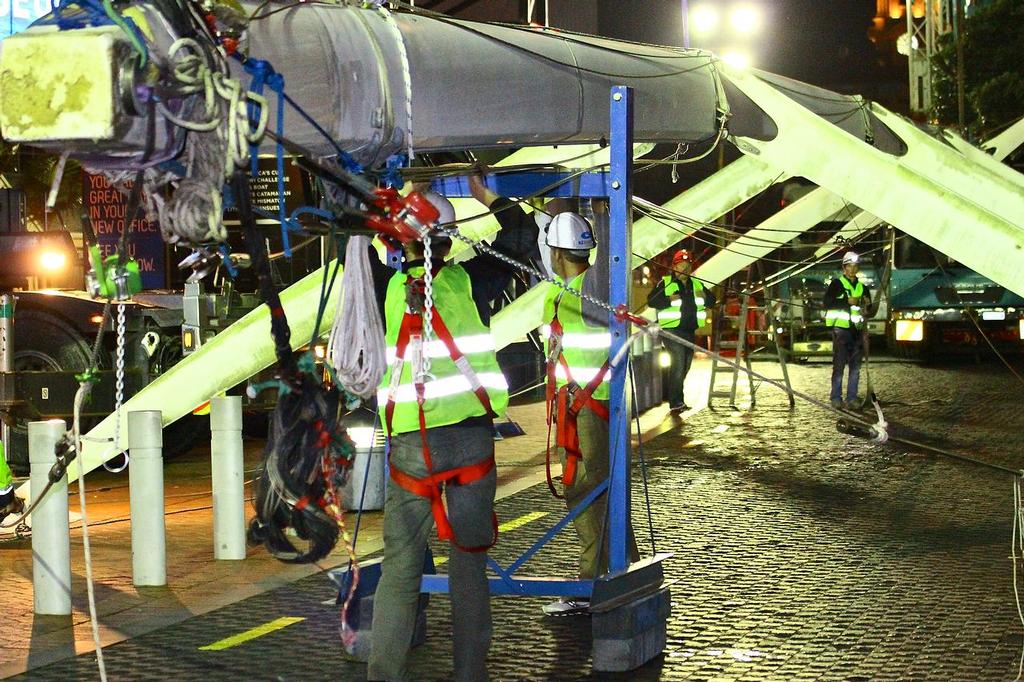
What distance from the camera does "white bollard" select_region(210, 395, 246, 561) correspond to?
34.0ft

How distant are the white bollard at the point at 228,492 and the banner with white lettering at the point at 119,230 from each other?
8.17 meters

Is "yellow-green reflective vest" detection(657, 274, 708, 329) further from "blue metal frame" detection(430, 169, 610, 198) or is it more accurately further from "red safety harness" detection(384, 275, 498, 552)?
"red safety harness" detection(384, 275, 498, 552)

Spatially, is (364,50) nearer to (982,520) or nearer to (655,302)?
(982,520)

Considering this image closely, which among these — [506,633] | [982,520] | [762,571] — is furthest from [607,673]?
[982,520]

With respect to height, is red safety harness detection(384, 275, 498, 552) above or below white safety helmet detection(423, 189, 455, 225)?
below

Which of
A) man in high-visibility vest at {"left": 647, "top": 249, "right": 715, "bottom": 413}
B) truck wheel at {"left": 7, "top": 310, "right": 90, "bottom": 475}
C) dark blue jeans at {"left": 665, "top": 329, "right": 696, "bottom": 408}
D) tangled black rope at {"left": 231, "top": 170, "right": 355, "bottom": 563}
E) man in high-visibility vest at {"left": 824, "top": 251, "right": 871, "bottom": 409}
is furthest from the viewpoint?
man in high-visibility vest at {"left": 824, "top": 251, "right": 871, "bottom": 409}

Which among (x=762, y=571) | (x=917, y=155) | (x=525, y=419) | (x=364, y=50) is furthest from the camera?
(x=525, y=419)

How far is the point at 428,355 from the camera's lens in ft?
21.2

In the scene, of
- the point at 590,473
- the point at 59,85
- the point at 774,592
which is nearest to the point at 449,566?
the point at 590,473

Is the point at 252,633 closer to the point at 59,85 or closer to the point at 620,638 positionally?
the point at 620,638

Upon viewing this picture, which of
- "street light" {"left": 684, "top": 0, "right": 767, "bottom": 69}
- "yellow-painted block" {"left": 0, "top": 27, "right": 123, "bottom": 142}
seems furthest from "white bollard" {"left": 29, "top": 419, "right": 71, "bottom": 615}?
"street light" {"left": 684, "top": 0, "right": 767, "bottom": 69}

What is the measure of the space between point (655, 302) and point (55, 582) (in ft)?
39.3

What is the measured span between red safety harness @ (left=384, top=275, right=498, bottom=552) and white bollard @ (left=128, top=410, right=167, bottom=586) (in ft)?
11.0

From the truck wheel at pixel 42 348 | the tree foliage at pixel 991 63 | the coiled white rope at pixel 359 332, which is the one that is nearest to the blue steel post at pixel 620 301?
the coiled white rope at pixel 359 332
